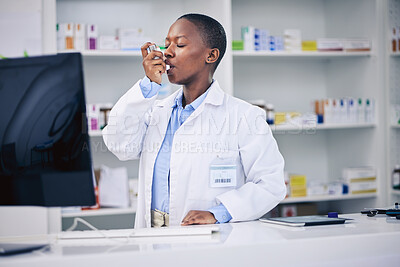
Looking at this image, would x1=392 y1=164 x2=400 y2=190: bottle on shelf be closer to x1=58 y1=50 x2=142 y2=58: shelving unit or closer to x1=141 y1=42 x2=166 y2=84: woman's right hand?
x1=58 y1=50 x2=142 y2=58: shelving unit

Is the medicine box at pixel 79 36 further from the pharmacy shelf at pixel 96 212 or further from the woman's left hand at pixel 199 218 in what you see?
the woman's left hand at pixel 199 218

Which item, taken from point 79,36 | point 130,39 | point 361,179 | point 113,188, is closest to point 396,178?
point 361,179

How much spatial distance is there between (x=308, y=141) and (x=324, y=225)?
2712 millimetres

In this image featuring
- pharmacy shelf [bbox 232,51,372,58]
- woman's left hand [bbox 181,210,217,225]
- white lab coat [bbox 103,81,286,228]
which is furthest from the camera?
pharmacy shelf [bbox 232,51,372,58]

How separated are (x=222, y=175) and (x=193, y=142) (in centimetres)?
17

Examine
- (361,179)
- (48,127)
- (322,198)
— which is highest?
(48,127)

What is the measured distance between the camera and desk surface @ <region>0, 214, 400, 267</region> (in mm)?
1122

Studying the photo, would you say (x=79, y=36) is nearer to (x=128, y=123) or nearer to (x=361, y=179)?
(x=128, y=123)

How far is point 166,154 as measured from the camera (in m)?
1.99

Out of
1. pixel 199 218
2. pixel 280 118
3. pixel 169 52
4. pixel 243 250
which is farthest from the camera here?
pixel 280 118

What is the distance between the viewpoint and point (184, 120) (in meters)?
2.07

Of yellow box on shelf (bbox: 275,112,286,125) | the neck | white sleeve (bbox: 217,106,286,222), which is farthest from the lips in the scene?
yellow box on shelf (bbox: 275,112,286,125)

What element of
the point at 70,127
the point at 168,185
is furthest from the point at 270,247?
the point at 168,185

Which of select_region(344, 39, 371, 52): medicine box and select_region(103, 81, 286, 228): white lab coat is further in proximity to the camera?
select_region(344, 39, 371, 52): medicine box
